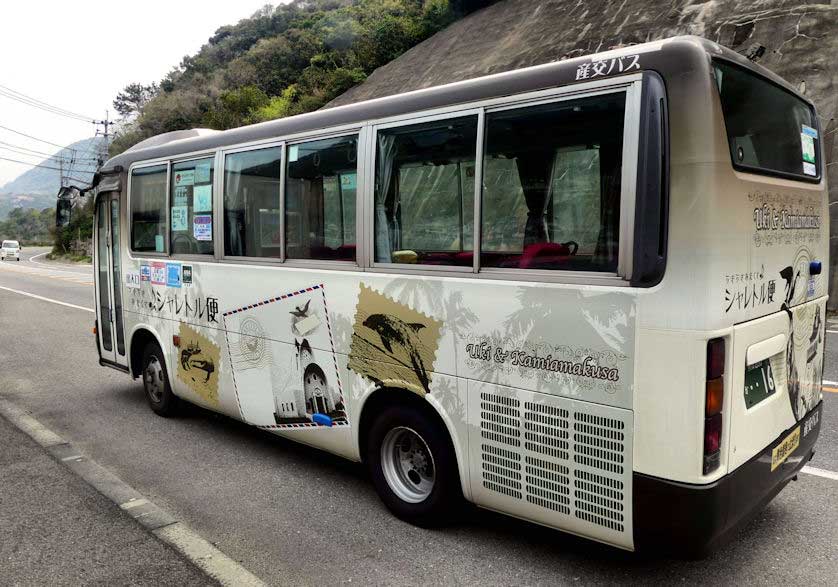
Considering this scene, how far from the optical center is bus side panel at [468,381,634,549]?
3.02m

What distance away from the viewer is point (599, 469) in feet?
10.1

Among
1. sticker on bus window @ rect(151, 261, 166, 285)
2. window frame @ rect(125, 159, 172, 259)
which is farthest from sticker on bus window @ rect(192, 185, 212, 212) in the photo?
sticker on bus window @ rect(151, 261, 166, 285)

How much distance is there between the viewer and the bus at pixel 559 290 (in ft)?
9.25

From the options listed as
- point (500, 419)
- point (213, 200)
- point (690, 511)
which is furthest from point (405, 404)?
point (213, 200)

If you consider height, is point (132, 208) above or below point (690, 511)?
above

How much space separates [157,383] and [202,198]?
2.20 metres

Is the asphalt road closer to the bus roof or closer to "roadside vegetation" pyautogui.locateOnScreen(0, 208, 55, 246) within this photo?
the bus roof

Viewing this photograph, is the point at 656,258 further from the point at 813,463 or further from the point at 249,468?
the point at 249,468

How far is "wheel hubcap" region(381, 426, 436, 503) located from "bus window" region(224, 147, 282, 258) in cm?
173

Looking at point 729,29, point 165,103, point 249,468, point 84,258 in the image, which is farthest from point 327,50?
point 249,468

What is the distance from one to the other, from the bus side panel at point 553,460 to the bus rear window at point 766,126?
55.3 inches

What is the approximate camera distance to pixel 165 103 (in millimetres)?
55750

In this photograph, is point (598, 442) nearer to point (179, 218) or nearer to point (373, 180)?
point (373, 180)

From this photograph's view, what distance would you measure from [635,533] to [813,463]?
2707 millimetres
